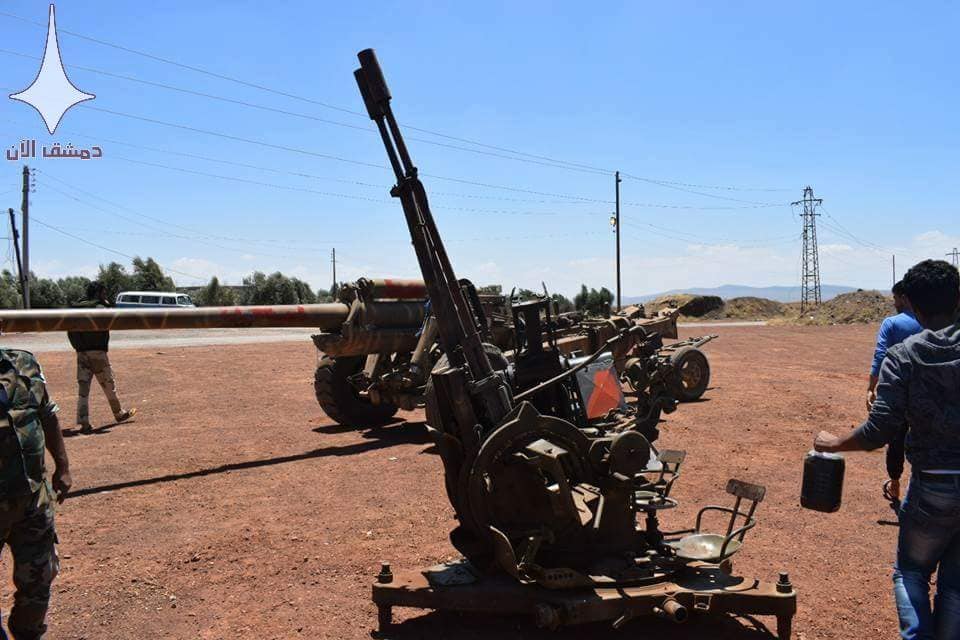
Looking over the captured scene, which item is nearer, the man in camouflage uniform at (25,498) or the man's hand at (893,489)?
the man in camouflage uniform at (25,498)

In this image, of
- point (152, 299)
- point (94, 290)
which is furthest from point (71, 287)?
point (94, 290)

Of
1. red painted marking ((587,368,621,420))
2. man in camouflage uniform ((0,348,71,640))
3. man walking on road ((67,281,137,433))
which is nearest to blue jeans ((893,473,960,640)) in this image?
red painted marking ((587,368,621,420))

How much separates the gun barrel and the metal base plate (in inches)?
195

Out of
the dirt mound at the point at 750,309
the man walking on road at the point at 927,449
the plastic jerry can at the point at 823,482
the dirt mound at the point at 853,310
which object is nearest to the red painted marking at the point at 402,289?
the plastic jerry can at the point at 823,482

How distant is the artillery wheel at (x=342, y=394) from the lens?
10.9m

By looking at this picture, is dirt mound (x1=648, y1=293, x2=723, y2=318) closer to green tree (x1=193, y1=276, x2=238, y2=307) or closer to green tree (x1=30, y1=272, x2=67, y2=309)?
green tree (x1=193, y1=276, x2=238, y2=307)

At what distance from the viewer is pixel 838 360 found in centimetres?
1964

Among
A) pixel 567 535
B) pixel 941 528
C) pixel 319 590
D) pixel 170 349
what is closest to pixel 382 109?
pixel 567 535

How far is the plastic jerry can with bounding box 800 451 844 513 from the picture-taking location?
3398mm

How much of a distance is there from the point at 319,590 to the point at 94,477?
435cm

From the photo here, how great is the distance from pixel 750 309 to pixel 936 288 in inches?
1919

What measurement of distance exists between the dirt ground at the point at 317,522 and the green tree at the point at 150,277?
130 ft

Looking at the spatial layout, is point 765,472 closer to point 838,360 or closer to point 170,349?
point 838,360

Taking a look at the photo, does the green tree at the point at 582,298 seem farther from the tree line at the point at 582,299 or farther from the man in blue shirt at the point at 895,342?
the man in blue shirt at the point at 895,342
